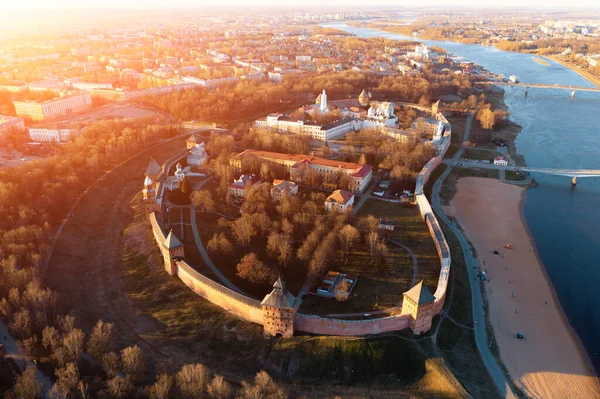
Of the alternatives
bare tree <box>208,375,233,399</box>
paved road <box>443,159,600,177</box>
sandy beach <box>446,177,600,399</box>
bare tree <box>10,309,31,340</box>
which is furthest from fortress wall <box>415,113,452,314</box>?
bare tree <box>10,309,31,340</box>

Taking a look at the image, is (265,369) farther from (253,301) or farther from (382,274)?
(382,274)

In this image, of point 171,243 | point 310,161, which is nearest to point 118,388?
point 171,243

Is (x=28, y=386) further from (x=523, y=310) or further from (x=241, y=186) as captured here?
(x=523, y=310)

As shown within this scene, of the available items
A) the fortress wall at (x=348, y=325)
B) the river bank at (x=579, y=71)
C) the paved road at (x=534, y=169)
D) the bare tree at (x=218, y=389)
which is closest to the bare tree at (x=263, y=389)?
the bare tree at (x=218, y=389)

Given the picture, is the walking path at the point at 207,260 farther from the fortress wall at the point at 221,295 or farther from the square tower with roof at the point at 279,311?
the square tower with roof at the point at 279,311

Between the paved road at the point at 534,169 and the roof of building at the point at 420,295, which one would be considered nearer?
the roof of building at the point at 420,295

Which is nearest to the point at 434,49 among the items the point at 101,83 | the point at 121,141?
the point at 101,83

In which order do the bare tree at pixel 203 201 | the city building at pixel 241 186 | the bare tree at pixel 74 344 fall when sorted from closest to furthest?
the bare tree at pixel 74 344 → the bare tree at pixel 203 201 → the city building at pixel 241 186
